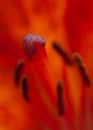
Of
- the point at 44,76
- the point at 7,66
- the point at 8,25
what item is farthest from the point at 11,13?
the point at 44,76

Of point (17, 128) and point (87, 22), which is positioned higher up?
point (87, 22)

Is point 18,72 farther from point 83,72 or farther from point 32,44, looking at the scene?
point 83,72

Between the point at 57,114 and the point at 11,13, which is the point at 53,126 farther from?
the point at 11,13

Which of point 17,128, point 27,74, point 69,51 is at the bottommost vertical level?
point 17,128

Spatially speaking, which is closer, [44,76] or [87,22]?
[44,76]

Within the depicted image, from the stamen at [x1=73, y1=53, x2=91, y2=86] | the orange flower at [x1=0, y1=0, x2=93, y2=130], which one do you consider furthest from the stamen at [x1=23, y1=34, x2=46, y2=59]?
the stamen at [x1=73, y1=53, x2=91, y2=86]

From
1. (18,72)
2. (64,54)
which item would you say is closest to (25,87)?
(18,72)

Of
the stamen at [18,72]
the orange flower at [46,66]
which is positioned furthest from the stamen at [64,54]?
the stamen at [18,72]
